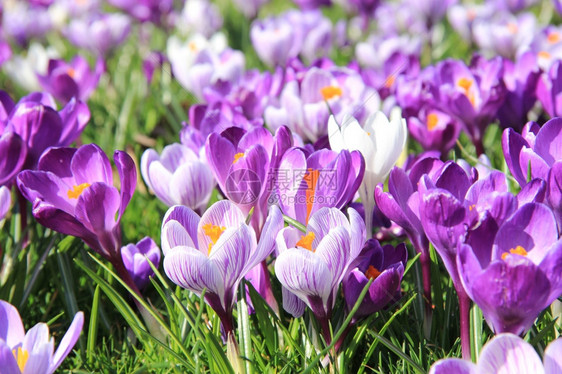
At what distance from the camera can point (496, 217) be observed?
39.4 inches

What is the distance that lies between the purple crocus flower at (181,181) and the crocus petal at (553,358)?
78 centimetres

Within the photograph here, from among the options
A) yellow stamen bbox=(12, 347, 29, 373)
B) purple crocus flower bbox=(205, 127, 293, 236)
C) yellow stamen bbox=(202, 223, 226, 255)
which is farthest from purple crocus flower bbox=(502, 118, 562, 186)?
yellow stamen bbox=(12, 347, 29, 373)

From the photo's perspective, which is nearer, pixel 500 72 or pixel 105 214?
pixel 105 214

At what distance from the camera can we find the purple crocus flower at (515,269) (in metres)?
0.88

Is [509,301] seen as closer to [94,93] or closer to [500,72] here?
[500,72]

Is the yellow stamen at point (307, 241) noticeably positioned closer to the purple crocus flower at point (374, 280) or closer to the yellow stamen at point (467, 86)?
the purple crocus flower at point (374, 280)

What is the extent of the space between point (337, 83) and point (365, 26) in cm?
198

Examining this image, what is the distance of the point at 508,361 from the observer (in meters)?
0.89

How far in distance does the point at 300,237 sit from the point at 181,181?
1.13 ft

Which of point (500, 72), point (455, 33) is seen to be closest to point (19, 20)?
point (455, 33)

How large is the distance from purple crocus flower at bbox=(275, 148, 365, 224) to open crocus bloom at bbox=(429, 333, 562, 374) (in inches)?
15.2

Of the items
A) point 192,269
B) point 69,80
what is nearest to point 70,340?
point 192,269

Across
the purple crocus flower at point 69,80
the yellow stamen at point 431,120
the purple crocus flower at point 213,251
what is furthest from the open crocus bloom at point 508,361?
the purple crocus flower at point 69,80

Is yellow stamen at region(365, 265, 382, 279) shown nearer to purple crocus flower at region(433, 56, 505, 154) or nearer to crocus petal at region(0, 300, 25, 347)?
crocus petal at region(0, 300, 25, 347)
